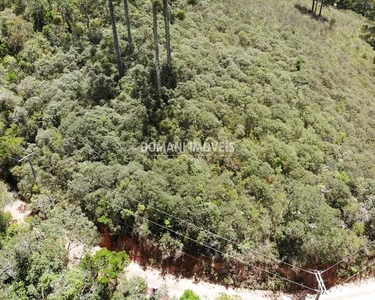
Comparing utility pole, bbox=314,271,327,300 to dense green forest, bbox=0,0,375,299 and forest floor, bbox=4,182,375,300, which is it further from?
dense green forest, bbox=0,0,375,299

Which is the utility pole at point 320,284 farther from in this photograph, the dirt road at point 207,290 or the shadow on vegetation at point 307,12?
the shadow on vegetation at point 307,12

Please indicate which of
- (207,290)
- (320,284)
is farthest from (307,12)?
(207,290)

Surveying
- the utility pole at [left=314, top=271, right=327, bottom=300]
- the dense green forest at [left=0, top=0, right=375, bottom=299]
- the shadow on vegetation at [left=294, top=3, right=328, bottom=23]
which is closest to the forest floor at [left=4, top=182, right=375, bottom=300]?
the utility pole at [left=314, top=271, right=327, bottom=300]

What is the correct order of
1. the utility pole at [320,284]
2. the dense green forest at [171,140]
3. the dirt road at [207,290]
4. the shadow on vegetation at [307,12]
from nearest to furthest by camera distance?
the utility pole at [320,284] → the dirt road at [207,290] → the dense green forest at [171,140] → the shadow on vegetation at [307,12]

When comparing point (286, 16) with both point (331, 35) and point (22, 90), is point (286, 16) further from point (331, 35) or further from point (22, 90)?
point (22, 90)

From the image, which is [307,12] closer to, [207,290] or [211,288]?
[211,288]

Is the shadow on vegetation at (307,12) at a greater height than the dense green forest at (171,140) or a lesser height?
greater

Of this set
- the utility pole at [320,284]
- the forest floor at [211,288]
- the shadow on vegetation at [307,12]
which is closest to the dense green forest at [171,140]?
the utility pole at [320,284]

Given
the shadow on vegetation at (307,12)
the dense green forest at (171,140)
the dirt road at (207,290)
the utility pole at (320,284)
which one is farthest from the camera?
the shadow on vegetation at (307,12)
